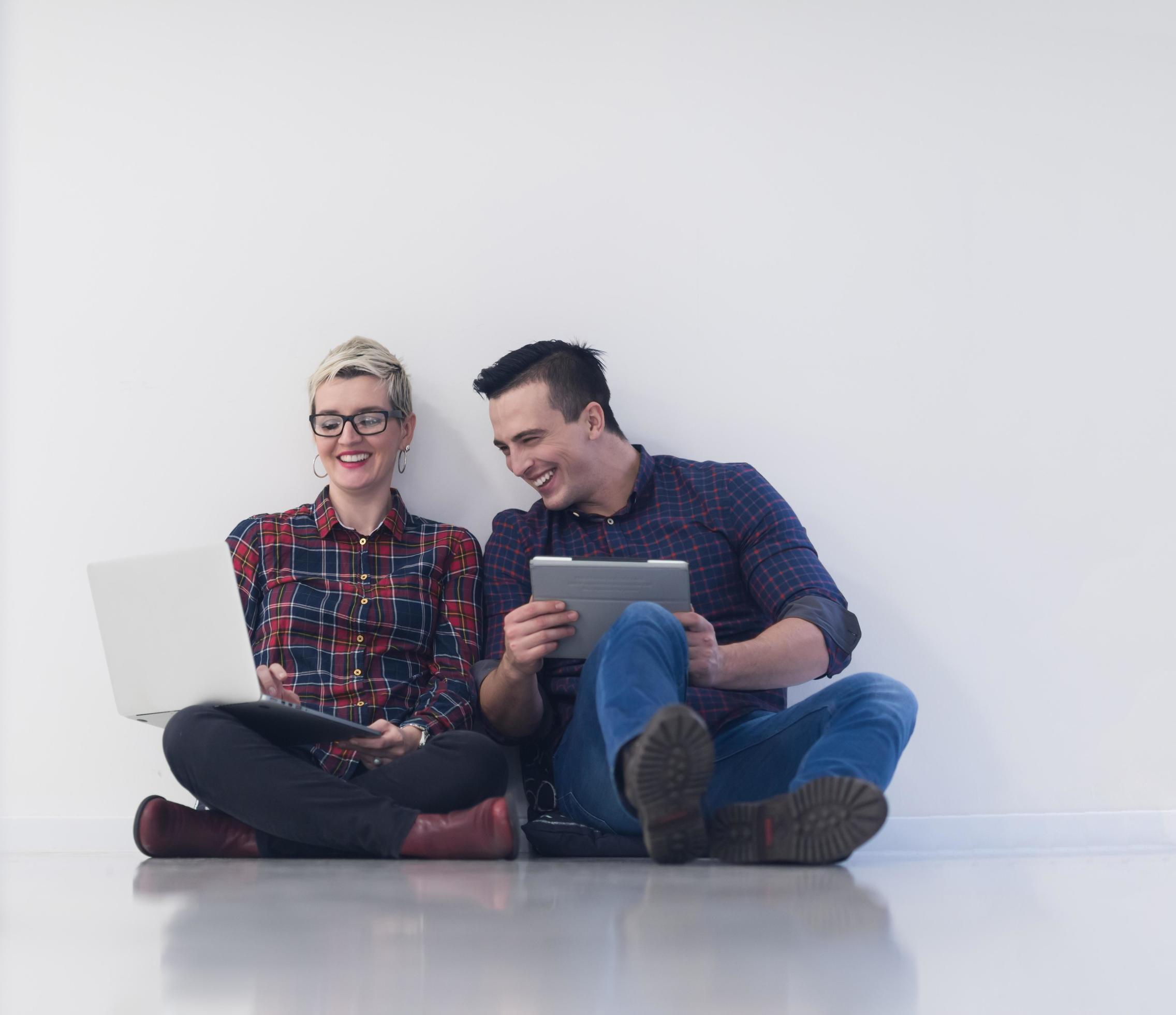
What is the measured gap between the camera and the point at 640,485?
89.6 inches

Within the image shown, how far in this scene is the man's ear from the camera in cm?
228

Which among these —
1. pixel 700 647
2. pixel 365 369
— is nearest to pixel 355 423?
pixel 365 369

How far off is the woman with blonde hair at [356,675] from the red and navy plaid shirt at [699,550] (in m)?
0.15

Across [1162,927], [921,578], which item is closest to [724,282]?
[921,578]

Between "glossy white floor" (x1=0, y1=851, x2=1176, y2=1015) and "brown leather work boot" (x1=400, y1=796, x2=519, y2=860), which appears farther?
"brown leather work boot" (x1=400, y1=796, x2=519, y2=860)

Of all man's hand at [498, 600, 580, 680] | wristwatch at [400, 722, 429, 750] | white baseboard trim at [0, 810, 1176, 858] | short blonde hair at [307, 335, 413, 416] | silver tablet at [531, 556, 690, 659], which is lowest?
white baseboard trim at [0, 810, 1176, 858]

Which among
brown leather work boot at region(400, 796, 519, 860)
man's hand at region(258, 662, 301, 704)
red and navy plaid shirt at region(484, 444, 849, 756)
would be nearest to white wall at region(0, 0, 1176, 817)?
red and navy plaid shirt at region(484, 444, 849, 756)

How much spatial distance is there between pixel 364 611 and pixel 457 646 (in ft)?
0.74

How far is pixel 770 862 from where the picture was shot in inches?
62.0

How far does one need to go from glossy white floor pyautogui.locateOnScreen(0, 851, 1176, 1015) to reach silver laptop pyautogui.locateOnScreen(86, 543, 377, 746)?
32 centimetres

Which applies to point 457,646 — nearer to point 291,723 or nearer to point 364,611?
point 364,611

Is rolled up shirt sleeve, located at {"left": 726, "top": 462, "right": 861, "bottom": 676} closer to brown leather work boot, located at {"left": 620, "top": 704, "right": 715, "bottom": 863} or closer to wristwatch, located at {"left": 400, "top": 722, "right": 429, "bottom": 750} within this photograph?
brown leather work boot, located at {"left": 620, "top": 704, "right": 715, "bottom": 863}

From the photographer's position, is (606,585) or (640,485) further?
(640,485)

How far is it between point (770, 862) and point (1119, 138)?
223 centimetres
